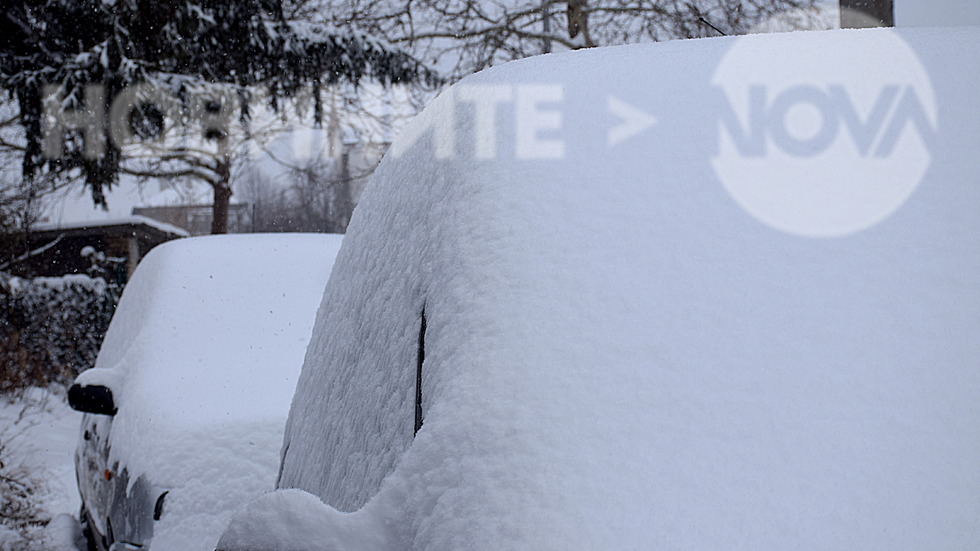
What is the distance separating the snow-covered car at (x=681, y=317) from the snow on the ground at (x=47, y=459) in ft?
10.7

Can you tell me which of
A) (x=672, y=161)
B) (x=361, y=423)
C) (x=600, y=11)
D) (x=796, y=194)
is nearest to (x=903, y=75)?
(x=796, y=194)

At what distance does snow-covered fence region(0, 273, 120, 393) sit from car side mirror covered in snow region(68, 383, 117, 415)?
6.03 metres

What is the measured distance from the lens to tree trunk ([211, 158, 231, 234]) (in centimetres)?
1413

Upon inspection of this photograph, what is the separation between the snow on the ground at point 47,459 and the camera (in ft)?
13.0

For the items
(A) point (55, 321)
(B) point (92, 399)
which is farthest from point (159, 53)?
(B) point (92, 399)

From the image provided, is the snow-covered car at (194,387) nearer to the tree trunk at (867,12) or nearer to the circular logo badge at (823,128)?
the circular logo badge at (823,128)

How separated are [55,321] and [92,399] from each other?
7.84m

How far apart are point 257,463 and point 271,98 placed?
31.1 feet

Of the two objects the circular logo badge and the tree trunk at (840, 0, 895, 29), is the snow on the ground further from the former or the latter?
the tree trunk at (840, 0, 895, 29)

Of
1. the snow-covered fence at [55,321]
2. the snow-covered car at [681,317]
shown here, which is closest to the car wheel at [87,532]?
the snow-covered car at [681,317]

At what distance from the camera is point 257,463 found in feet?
9.23

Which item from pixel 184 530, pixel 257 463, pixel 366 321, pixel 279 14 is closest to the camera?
pixel 366 321

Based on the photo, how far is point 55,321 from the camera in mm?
10023

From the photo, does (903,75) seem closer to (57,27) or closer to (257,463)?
(257,463)
